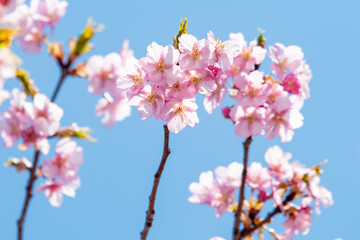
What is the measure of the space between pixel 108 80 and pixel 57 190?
0.47 meters

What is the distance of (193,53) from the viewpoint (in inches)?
84.3

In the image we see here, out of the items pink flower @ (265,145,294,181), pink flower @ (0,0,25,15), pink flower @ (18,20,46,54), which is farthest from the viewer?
pink flower @ (265,145,294,181)

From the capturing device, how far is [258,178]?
1910mm

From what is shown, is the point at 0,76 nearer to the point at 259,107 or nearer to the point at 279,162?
the point at 259,107

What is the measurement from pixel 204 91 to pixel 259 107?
0.29 metres

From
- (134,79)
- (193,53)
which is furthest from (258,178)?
(134,79)

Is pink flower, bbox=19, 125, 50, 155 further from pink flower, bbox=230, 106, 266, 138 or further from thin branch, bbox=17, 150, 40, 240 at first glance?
pink flower, bbox=230, 106, 266, 138

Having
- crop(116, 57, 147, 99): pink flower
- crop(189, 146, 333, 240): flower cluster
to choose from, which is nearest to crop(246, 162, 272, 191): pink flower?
crop(189, 146, 333, 240): flower cluster

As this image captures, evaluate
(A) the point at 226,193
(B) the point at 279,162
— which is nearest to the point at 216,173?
(A) the point at 226,193

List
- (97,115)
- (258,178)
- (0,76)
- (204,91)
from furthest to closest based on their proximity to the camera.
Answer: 1. (204,91)
2. (258,178)
3. (97,115)
4. (0,76)

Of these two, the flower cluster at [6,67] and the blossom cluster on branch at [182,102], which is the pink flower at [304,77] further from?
the flower cluster at [6,67]

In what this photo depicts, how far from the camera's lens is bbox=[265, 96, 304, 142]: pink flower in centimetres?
188

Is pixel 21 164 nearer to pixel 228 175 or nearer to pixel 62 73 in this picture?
pixel 62 73

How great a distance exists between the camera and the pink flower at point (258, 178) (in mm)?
1882
